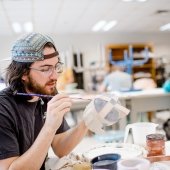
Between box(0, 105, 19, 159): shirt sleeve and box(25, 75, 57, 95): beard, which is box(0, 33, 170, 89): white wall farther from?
box(0, 105, 19, 159): shirt sleeve

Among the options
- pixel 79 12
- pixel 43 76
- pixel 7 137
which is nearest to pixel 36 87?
pixel 43 76

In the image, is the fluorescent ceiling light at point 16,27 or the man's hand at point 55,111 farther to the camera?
the fluorescent ceiling light at point 16,27

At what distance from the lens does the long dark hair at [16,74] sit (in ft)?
4.28

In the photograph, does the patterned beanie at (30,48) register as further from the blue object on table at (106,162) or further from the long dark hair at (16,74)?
the blue object on table at (106,162)

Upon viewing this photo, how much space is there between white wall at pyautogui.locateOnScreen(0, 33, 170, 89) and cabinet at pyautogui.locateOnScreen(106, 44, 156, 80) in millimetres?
231

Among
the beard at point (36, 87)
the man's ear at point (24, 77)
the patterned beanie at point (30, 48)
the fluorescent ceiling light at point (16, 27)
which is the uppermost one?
the fluorescent ceiling light at point (16, 27)

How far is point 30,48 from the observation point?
49.4 inches

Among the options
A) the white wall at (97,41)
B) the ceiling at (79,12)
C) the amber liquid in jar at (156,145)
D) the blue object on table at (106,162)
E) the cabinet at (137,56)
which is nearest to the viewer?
the blue object on table at (106,162)

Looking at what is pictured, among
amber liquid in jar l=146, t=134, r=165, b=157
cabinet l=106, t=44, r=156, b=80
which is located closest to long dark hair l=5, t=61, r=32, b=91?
amber liquid in jar l=146, t=134, r=165, b=157

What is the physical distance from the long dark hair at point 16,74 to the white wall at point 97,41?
684cm

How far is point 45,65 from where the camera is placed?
1285 millimetres

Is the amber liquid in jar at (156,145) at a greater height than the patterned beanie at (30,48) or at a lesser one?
lesser

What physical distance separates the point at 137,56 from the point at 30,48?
24.4ft

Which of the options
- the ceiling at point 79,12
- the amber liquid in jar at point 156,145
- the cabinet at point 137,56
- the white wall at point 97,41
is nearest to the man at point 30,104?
the amber liquid in jar at point 156,145
